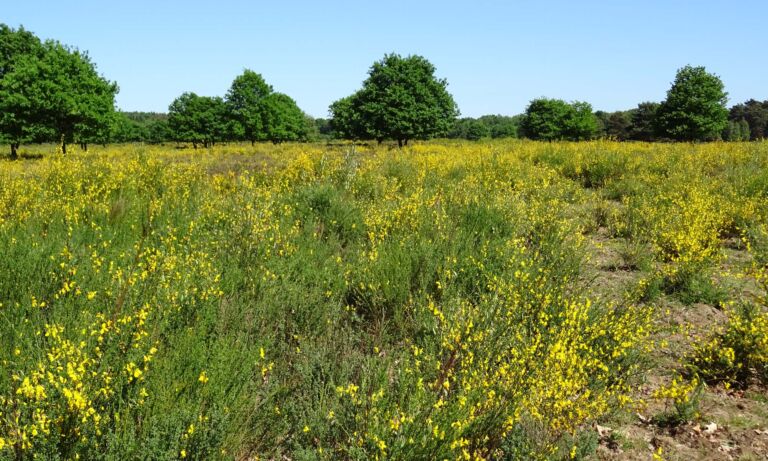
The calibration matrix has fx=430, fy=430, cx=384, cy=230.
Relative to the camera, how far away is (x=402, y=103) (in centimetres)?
3036

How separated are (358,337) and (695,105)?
129ft

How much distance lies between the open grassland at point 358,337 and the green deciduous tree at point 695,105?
32922 mm

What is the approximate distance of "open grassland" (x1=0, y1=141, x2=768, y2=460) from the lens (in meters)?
2.22

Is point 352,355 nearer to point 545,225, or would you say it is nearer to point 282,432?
point 282,432

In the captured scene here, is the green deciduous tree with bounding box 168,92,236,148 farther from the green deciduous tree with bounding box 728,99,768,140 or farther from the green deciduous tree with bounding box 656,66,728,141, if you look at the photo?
the green deciduous tree with bounding box 728,99,768,140

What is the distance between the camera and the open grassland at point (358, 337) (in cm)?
222

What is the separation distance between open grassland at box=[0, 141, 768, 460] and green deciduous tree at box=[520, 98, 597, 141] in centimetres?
5044

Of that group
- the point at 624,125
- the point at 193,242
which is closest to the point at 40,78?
the point at 193,242

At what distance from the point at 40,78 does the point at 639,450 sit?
28266mm

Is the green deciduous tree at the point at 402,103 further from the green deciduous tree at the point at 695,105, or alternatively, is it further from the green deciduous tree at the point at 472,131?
the green deciduous tree at the point at 472,131

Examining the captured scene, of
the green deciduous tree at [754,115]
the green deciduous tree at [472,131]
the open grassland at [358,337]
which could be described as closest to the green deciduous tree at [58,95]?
the open grassland at [358,337]

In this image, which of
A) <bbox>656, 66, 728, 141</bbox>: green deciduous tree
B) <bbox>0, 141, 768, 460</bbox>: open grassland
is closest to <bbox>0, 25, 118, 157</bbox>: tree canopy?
<bbox>0, 141, 768, 460</bbox>: open grassland

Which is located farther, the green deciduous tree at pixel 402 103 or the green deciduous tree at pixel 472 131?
the green deciduous tree at pixel 472 131

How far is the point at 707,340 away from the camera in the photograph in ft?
13.3
